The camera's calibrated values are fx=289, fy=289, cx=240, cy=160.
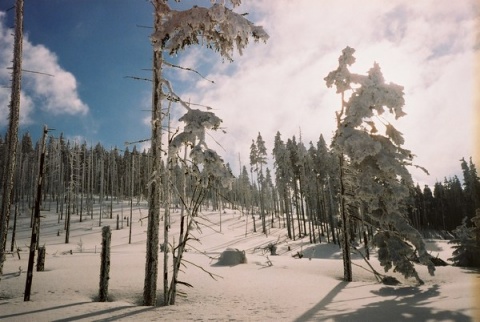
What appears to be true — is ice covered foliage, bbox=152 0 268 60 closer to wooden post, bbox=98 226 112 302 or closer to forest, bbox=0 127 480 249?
wooden post, bbox=98 226 112 302

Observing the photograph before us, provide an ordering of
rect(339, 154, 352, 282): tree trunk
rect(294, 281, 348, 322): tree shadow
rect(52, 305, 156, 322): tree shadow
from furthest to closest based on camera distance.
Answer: rect(339, 154, 352, 282): tree trunk, rect(52, 305, 156, 322): tree shadow, rect(294, 281, 348, 322): tree shadow

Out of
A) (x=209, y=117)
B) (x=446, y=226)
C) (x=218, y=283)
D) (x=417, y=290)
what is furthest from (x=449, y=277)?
(x=446, y=226)

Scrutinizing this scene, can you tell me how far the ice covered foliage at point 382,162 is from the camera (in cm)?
1277

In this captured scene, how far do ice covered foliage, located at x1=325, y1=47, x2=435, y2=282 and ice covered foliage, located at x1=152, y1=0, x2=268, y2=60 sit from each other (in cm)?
775

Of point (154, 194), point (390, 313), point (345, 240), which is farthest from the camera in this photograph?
point (345, 240)

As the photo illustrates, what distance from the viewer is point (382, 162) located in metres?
12.8

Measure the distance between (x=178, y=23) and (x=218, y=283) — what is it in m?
10.6

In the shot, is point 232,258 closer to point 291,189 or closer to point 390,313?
point 390,313

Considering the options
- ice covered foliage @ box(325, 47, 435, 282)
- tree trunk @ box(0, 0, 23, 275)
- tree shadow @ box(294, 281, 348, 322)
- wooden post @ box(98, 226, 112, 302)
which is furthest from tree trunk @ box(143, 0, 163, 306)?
ice covered foliage @ box(325, 47, 435, 282)

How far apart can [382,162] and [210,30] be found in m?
9.53

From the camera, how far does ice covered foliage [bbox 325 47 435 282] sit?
12.8 metres

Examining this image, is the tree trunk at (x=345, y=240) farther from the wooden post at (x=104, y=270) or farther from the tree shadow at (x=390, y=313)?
the wooden post at (x=104, y=270)

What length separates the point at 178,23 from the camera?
276 inches

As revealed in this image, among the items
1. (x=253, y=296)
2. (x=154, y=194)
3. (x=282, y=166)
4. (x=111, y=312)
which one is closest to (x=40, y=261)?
(x=111, y=312)
